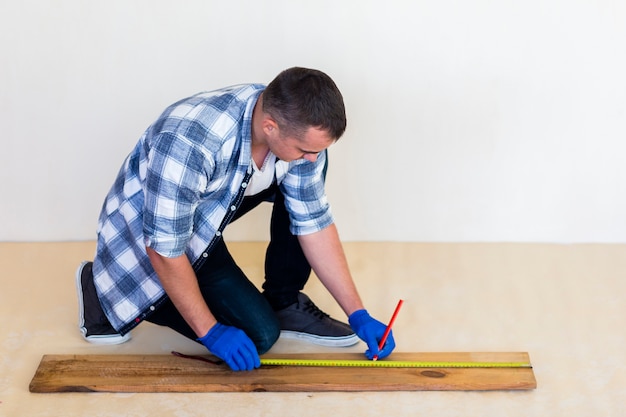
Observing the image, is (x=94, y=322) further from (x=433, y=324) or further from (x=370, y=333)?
(x=433, y=324)

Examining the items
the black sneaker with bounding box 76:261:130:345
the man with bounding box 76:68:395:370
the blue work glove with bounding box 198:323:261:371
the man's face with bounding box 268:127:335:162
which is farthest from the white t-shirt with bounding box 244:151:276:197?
the black sneaker with bounding box 76:261:130:345

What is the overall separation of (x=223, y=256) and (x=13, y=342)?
30.1 inches

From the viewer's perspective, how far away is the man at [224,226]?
2.13 m

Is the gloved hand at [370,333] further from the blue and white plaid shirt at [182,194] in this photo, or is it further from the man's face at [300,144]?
the man's face at [300,144]

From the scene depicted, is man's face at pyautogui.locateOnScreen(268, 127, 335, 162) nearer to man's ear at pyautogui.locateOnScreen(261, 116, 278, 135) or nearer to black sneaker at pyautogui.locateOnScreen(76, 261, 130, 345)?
man's ear at pyautogui.locateOnScreen(261, 116, 278, 135)

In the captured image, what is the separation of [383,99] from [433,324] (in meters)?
0.92

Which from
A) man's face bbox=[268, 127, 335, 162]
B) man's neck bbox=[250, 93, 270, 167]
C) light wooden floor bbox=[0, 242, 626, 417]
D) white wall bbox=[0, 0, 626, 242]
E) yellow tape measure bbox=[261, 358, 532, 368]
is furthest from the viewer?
white wall bbox=[0, 0, 626, 242]

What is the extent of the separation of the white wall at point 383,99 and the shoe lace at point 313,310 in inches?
27.5

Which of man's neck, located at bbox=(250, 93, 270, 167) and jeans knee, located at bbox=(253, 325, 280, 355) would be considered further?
jeans knee, located at bbox=(253, 325, 280, 355)

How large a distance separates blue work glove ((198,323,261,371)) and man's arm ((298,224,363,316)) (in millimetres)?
325

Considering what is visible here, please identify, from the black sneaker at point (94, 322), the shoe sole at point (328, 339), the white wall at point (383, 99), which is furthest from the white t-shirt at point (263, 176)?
the white wall at point (383, 99)

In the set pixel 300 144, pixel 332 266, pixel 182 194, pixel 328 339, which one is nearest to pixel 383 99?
pixel 332 266

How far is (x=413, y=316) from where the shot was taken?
2826 millimetres

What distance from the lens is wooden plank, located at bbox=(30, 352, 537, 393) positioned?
2375 mm
